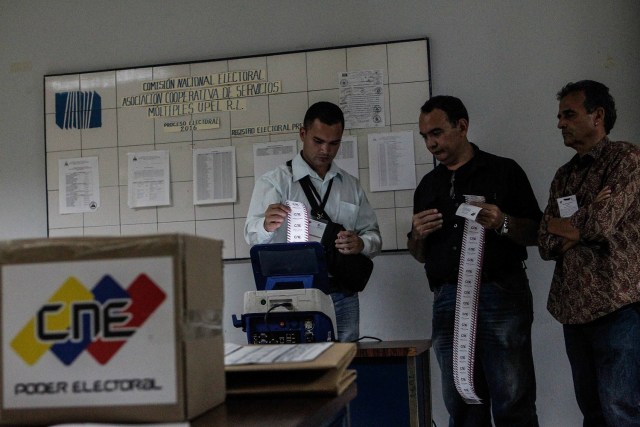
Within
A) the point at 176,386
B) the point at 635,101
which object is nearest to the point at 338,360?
the point at 176,386

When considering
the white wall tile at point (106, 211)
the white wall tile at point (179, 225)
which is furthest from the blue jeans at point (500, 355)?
the white wall tile at point (106, 211)

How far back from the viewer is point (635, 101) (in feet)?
11.9

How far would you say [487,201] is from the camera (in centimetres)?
302

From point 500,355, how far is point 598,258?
21.8 inches

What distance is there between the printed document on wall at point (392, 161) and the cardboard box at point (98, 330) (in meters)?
3.02

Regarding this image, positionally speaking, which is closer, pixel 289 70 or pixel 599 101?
pixel 599 101

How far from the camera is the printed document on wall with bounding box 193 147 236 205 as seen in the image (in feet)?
13.2

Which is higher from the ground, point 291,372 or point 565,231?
point 565,231

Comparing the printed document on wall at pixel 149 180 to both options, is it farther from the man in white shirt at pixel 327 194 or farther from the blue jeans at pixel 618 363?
the blue jeans at pixel 618 363

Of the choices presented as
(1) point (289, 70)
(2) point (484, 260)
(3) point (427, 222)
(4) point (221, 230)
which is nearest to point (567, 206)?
(2) point (484, 260)

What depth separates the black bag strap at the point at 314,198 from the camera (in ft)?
10.7

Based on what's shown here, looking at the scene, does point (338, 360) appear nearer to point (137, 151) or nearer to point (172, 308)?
point (172, 308)

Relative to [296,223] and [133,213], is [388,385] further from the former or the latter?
[133,213]

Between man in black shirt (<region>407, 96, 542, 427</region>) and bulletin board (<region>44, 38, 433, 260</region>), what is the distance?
2.18ft
